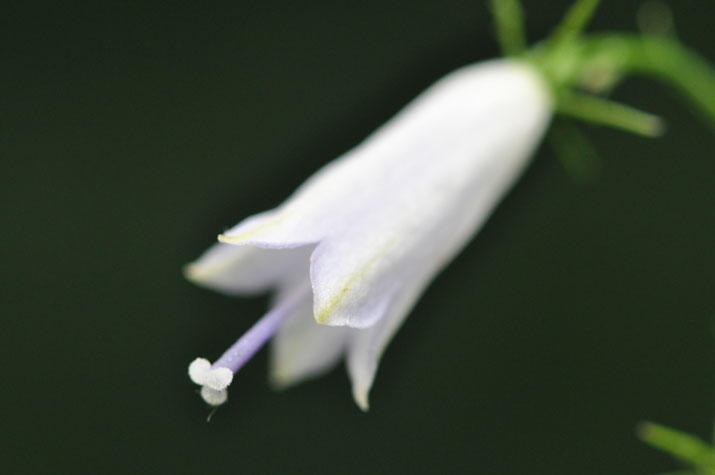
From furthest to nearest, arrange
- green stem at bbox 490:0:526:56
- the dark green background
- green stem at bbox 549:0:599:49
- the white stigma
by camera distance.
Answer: the dark green background
green stem at bbox 490:0:526:56
green stem at bbox 549:0:599:49
the white stigma

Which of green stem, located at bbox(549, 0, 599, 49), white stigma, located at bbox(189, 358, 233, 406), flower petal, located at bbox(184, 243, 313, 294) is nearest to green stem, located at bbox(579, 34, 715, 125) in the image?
green stem, located at bbox(549, 0, 599, 49)

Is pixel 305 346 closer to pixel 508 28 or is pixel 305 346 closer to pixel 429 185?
pixel 429 185

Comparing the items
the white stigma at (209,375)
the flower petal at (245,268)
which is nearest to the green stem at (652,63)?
the flower petal at (245,268)

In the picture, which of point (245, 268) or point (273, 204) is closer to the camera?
point (245, 268)

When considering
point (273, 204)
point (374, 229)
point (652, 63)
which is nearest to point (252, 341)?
point (374, 229)

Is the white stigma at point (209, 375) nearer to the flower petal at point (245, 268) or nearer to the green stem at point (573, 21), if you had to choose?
the flower petal at point (245, 268)

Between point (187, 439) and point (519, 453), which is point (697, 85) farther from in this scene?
point (187, 439)

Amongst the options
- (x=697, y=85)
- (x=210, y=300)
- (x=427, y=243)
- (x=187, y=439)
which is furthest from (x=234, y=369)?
(x=187, y=439)

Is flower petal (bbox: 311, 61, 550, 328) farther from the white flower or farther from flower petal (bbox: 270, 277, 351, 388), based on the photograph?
flower petal (bbox: 270, 277, 351, 388)
